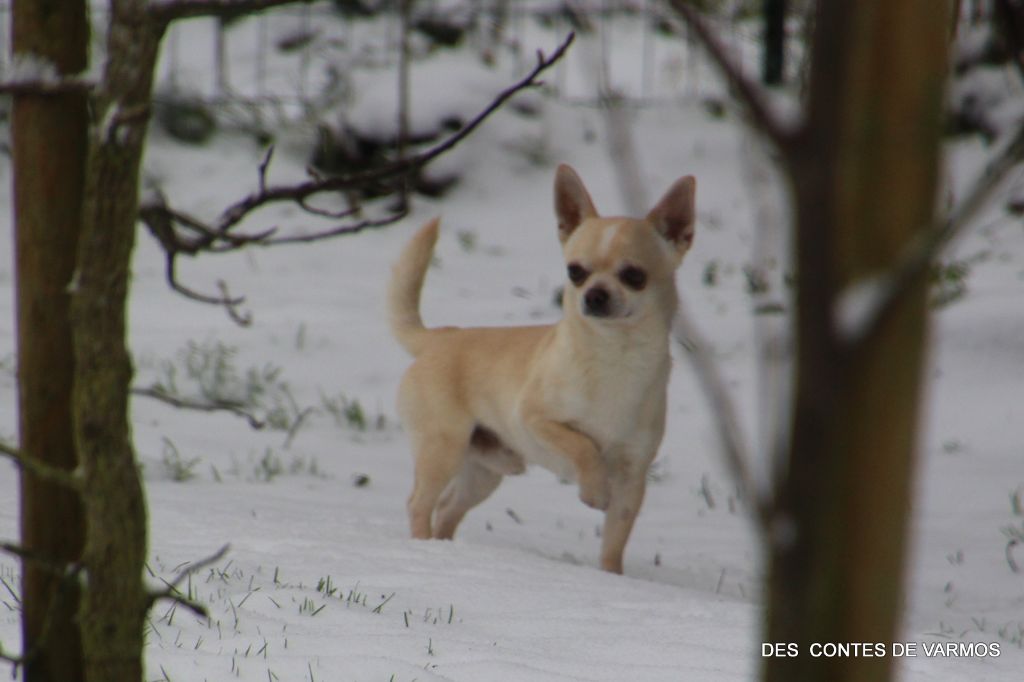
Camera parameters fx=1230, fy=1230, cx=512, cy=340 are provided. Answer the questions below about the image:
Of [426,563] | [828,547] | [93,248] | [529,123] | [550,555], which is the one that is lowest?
[550,555]

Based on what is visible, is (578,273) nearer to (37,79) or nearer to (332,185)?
(332,185)

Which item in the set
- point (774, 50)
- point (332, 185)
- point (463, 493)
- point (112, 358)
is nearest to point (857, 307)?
point (112, 358)

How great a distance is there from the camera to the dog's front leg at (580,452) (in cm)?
375

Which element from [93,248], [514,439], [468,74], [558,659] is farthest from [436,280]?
[93,248]

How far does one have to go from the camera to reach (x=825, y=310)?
71cm

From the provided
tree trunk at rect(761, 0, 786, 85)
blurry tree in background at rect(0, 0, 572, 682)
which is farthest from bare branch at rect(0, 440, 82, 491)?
tree trunk at rect(761, 0, 786, 85)

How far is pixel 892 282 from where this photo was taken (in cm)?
70

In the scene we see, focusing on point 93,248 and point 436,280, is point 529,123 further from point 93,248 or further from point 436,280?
point 93,248

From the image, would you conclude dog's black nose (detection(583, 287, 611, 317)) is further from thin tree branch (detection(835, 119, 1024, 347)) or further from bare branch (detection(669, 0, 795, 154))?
thin tree branch (detection(835, 119, 1024, 347))

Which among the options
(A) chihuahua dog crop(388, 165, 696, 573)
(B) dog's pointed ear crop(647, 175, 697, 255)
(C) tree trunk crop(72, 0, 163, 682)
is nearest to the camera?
(C) tree trunk crop(72, 0, 163, 682)

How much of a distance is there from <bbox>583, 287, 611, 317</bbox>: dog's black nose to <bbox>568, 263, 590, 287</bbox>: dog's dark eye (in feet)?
0.46

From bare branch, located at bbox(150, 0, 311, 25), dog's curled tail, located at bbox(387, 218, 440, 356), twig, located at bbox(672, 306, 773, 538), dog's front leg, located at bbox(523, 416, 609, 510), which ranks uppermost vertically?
bare branch, located at bbox(150, 0, 311, 25)

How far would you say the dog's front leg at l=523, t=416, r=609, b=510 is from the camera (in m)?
3.75

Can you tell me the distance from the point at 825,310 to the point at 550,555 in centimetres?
342
